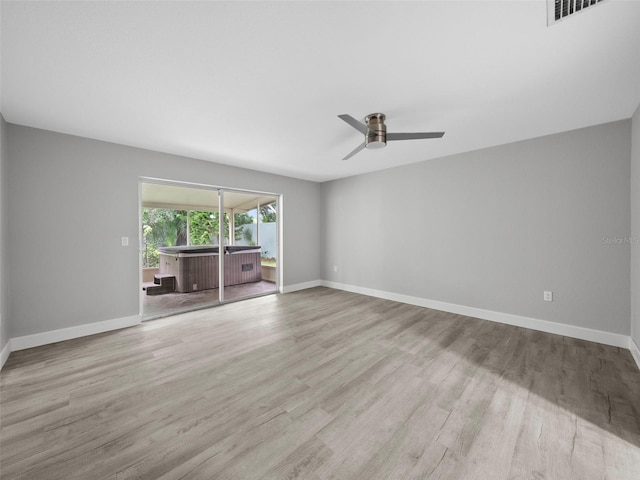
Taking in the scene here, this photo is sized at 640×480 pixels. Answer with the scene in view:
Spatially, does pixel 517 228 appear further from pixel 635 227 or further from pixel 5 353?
pixel 5 353

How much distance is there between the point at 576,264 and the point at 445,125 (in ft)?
7.46

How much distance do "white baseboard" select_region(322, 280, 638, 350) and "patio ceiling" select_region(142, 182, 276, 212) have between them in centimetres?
324

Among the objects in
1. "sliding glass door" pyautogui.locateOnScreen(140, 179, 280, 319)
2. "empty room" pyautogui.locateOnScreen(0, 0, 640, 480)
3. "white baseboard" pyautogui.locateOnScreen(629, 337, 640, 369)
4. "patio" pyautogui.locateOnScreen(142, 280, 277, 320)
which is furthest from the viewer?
"sliding glass door" pyautogui.locateOnScreen(140, 179, 280, 319)

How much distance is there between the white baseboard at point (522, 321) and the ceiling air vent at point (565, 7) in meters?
3.22

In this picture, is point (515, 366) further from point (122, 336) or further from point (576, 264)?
point (122, 336)

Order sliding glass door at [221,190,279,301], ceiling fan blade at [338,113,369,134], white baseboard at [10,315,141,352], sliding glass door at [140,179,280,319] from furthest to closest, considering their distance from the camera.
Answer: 1. sliding glass door at [221,190,279,301]
2. sliding glass door at [140,179,280,319]
3. white baseboard at [10,315,141,352]
4. ceiling fan blade at [338,113,369,134]

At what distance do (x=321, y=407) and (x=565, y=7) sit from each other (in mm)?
2797

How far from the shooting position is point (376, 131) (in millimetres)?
2422

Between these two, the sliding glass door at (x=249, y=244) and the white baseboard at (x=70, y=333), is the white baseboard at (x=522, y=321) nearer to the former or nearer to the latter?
the sliding glass door at (x=249, y=244)

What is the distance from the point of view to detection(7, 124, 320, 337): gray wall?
2.71 metres

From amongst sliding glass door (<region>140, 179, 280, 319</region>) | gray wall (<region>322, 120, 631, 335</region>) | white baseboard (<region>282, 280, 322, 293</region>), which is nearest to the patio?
sliding glass door (<region>140, 179, 280, 319</region>)

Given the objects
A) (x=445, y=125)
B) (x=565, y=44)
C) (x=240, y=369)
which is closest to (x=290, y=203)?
(x=445, y=125)

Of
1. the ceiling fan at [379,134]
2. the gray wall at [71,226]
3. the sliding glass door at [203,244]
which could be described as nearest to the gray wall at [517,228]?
the ceiling fan at [379,134]

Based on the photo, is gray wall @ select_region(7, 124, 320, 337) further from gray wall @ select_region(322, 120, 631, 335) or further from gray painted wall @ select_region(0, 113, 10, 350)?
gray wall @ select_region(322, 120, 631, 335)
